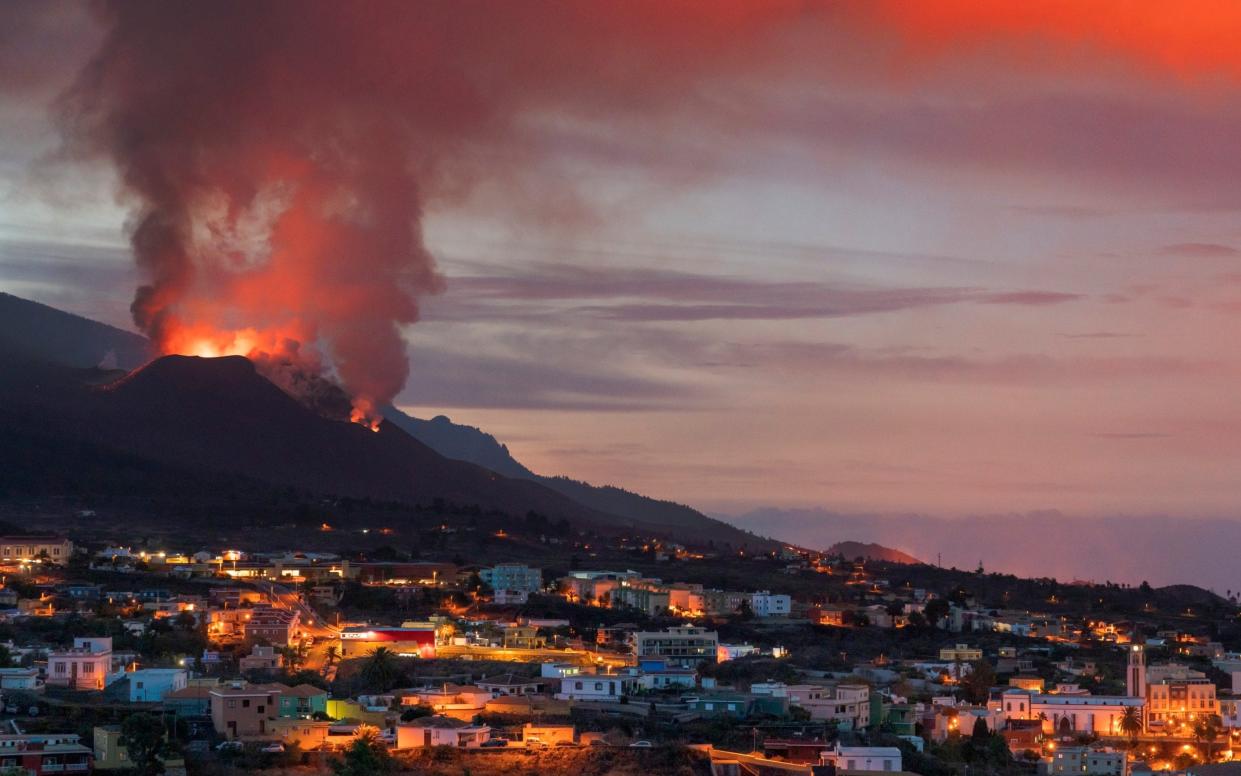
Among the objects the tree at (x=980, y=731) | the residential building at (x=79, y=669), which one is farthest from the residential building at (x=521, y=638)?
the tree at (x=980, y=731)

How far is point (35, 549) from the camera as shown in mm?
87000

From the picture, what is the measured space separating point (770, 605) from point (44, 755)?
46.3 meters

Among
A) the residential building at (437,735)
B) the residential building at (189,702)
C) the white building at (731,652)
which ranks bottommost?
the residential building at (437,735)

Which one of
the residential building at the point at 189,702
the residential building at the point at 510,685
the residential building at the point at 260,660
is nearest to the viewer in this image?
the residential building at the point at 189,702

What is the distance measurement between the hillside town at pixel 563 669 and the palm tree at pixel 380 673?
3.9 inches

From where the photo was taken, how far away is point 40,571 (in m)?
81.9

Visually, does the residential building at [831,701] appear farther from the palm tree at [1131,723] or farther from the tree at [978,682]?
the palm tree at [1131,723]

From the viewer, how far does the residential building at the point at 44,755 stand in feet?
141

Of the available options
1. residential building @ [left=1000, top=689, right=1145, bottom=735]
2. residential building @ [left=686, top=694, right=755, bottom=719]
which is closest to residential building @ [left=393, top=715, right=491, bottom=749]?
residential building @ [left=686, top=694, right=755, bottom=719]

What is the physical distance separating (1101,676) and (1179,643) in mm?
14043

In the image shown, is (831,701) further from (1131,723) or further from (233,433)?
(233,433)

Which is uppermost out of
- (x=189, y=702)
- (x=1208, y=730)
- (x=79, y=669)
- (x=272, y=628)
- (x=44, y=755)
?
(x=272, y=628)

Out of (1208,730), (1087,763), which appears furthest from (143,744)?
(1208,730)

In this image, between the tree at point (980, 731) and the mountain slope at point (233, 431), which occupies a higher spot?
the mountain slope at point (233, 431)
